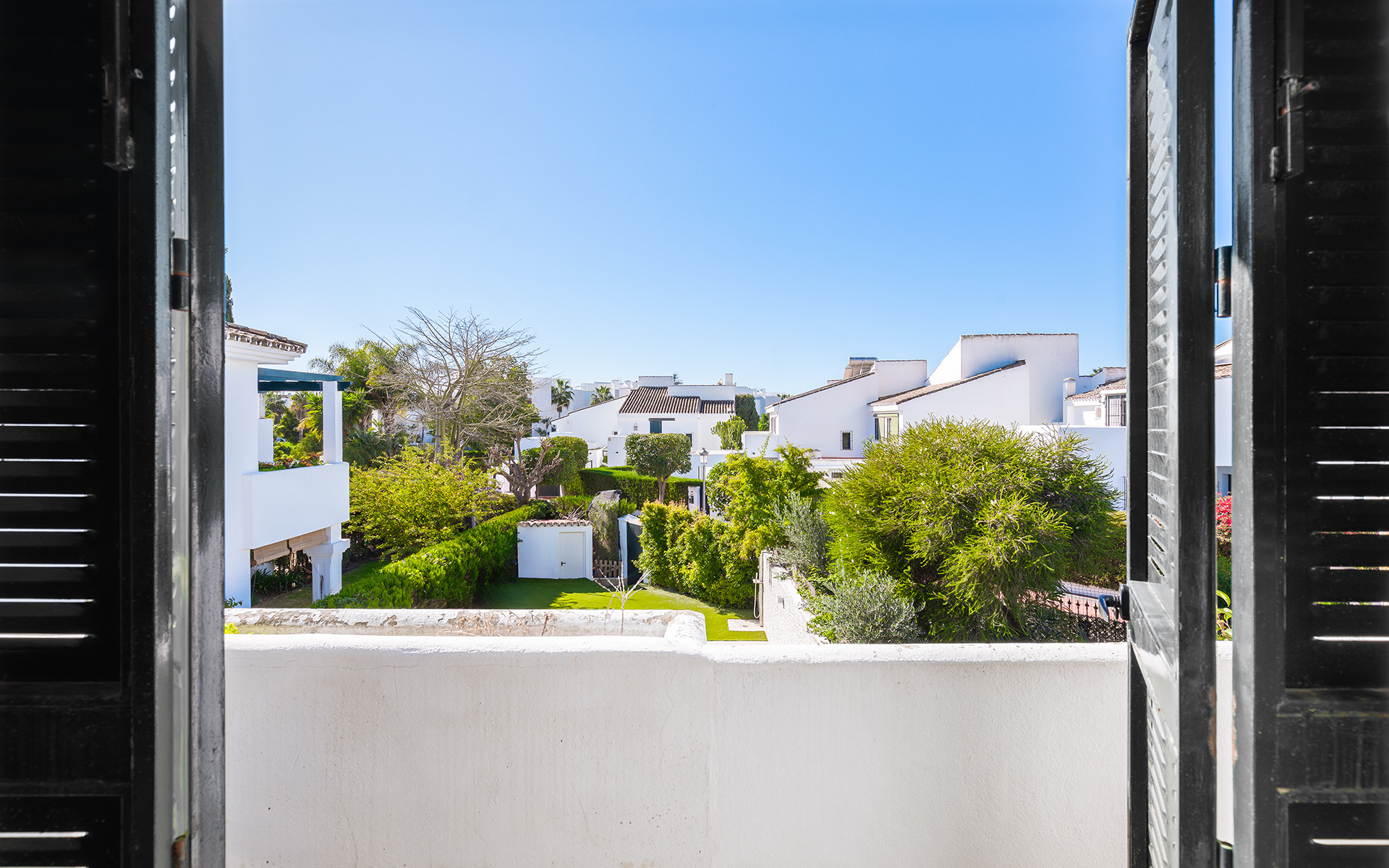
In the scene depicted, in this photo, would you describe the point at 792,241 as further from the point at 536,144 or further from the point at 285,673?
the point at 285,673


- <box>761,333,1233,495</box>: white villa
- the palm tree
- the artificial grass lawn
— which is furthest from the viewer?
the palm tree

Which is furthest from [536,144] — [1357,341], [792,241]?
[792,241]

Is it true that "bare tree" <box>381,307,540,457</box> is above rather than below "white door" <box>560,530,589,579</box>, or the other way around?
above

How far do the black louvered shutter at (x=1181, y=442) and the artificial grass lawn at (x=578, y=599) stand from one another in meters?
9.08

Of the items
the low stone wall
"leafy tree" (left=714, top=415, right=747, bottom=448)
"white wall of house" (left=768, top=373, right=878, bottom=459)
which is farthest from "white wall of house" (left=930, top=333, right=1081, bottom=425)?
the low stone wall

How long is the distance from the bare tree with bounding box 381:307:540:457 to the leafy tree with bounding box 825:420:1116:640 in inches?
550

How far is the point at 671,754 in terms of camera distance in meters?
1.67

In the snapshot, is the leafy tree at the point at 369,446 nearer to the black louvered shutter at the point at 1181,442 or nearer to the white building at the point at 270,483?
the white building at the point at 270,483

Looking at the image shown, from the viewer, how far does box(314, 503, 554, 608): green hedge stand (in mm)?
8164

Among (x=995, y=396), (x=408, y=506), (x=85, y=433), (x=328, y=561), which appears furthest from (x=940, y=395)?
(x=85, y=433)

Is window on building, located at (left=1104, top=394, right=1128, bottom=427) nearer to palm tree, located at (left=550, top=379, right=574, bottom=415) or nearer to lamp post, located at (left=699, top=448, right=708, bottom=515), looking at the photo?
lamp post, located at (left=699, top=448, right=708, bottom=515)

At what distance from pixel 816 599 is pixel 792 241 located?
2061 centimetres

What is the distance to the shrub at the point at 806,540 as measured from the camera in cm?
605

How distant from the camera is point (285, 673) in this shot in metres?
1.68
